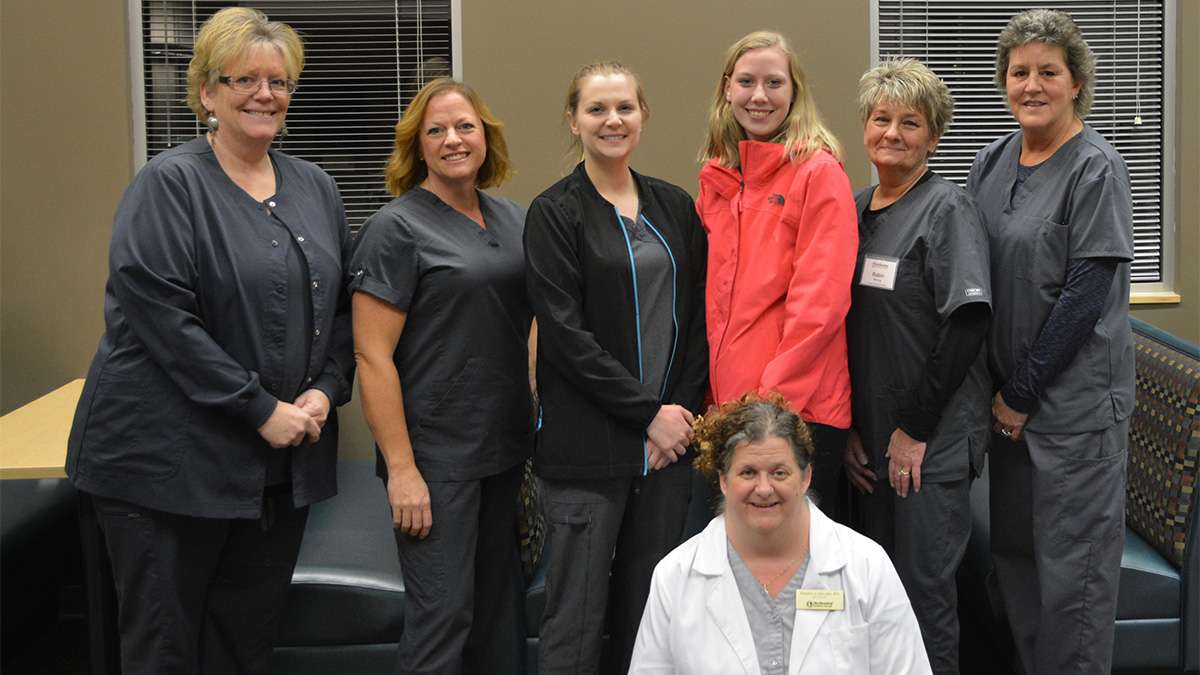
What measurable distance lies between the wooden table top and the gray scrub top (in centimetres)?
222

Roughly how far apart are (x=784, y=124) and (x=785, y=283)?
383 mm

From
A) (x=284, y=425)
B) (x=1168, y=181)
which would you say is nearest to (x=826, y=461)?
(x=284, y=425)

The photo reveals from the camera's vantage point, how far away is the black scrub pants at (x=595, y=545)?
2.68 m

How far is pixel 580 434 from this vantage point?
266 centimetres

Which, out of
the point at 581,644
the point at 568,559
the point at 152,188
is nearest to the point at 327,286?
the point at 152,188

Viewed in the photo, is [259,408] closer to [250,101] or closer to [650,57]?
[250,101]

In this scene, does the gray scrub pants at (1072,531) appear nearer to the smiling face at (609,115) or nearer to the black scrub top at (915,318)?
the black scrub top at (915,318)

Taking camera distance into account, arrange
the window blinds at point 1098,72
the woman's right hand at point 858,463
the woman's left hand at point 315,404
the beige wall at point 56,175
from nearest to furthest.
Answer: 1. the woman's left hand at point 315,404
2. the woman's right hand at point 858,463
3. the beige wall at point 56,175
4. the window blinds at point 1098,72

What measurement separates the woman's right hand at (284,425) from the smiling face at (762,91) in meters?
1.21

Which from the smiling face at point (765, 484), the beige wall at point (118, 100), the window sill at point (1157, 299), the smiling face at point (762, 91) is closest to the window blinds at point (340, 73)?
the beige wall at point (118, 100)

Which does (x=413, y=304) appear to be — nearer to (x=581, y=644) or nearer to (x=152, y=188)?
(x=152, y=188)

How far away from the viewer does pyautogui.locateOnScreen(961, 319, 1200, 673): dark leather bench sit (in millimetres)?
3195

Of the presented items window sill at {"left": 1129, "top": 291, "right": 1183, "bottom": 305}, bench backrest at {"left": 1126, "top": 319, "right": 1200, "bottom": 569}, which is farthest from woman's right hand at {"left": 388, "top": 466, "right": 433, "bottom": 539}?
window sill at {"left": 1129, "top": 291, "right": 1183, "bottom": 305}

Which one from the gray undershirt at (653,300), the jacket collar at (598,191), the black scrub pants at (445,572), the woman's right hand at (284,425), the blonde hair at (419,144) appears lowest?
the black scrub pants at (445,572)
